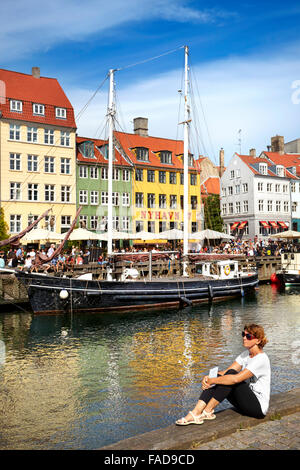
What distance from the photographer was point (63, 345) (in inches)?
754

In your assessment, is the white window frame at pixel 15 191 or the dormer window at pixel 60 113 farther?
the dormer window at pixel 60 113

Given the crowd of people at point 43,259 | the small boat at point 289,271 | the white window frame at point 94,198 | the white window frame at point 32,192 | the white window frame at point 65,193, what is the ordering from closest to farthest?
1. the crowd of people at point 43,259
2. the small boat at point 289,271
3. the white window frame at point 32,192
4. the white window frame at point 65,193
5. the white window frame at point 94,198

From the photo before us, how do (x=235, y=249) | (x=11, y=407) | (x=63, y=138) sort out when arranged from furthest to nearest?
(x=63, y=138)
(x=235, y=249)
(x=11, y=407)

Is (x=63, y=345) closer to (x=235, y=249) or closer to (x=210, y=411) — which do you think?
(x=210, y=411)

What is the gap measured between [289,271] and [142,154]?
2462cm

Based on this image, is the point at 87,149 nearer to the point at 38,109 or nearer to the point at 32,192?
the point at 38,109

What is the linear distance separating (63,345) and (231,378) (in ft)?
43.6

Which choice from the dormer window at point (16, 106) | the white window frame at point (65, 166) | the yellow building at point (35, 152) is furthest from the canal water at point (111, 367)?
the dormer window at point (16, 106)

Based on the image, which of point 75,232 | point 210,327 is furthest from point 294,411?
point 75,232

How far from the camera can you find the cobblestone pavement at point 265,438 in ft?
20.5

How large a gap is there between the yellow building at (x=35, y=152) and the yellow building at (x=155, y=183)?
27.3 feet

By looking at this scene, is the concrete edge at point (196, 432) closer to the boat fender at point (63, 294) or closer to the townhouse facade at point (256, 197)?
the boat fender at point (63, 294)

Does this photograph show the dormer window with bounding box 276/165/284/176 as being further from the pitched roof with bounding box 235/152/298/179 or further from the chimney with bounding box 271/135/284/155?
the chimney with bounding box 271/135/284/155
